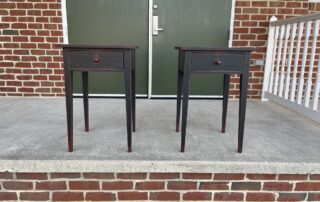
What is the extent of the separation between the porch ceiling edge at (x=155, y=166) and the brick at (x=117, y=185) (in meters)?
0.11

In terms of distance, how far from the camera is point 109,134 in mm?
2086

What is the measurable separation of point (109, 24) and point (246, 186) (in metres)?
2.46

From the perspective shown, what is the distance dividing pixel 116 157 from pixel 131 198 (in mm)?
304

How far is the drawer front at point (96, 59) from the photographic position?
1.65 m

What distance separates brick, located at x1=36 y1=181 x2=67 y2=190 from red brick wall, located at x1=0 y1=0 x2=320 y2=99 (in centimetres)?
183

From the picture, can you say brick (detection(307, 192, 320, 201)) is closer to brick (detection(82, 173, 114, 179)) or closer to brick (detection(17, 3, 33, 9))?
brick (detection(82, 173, 114, 179))

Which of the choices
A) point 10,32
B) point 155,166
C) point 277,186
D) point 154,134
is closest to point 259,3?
point 154,134

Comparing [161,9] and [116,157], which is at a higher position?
[161,9]

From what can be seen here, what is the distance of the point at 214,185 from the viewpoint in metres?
1.69

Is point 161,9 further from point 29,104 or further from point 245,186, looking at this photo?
point 245,186

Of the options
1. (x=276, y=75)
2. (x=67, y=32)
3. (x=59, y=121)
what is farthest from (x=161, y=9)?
(x=59, y=121)

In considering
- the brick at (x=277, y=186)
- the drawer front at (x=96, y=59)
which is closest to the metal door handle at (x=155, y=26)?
the drawer front at (x=96, y=59)

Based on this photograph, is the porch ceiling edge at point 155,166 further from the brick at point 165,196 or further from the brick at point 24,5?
the brick at point 24,5

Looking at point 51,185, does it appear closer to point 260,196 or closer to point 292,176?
point 260,196
